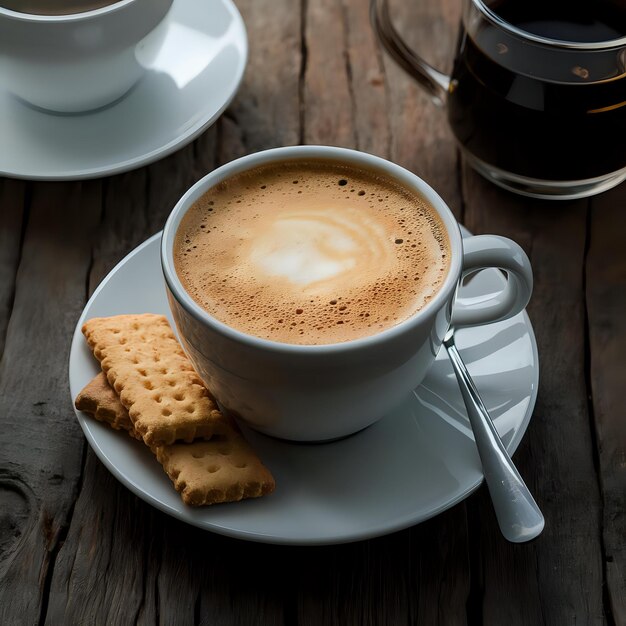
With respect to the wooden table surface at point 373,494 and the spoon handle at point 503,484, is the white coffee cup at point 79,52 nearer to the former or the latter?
the wooden table surface at point 373,494

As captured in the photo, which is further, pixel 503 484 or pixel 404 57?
pixel 404 57

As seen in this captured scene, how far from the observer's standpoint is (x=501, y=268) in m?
1.11

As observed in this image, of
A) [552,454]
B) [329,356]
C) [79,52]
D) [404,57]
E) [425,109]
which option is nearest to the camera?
[329,356]

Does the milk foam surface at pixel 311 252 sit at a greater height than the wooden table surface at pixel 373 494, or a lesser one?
greater

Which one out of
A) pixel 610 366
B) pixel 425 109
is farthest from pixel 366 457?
pixel 425 109

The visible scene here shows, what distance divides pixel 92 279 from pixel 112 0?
0.55 meters

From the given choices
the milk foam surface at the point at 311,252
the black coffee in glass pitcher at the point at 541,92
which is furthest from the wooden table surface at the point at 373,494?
the milk foam surface at the point at 311,252

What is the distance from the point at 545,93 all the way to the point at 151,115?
27.3 inches

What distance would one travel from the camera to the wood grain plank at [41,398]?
1094mm

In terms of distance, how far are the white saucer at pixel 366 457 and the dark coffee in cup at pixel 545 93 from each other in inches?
13.2

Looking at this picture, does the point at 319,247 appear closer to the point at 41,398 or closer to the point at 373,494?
the point at 373,494

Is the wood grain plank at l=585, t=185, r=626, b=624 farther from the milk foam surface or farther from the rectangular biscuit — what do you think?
the rectangular biscuit

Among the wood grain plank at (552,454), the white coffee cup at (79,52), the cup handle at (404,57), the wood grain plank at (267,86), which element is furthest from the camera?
the wood grain plank at (267,86)

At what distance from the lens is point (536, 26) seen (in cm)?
146
